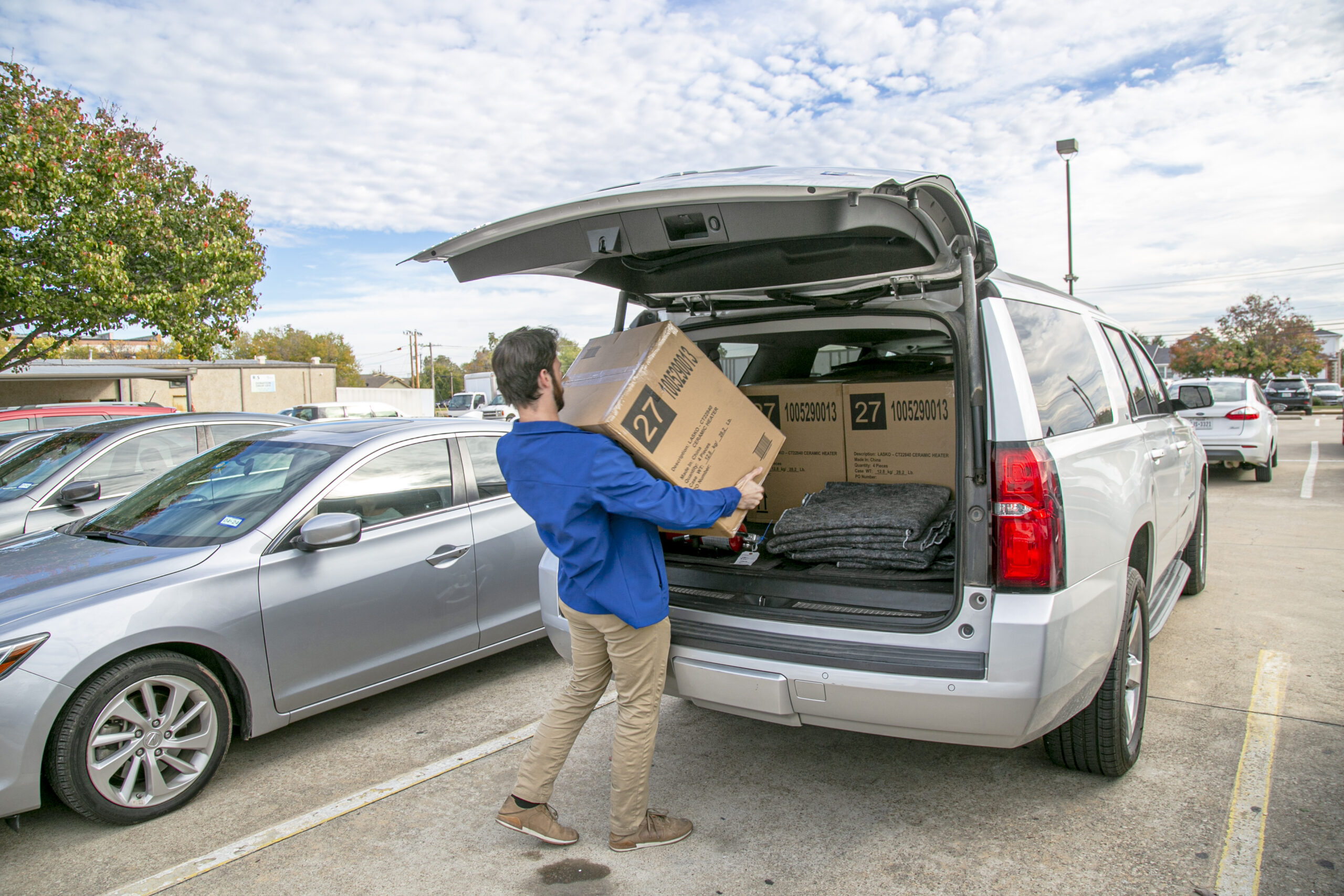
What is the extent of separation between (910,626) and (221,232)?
14.8 meters

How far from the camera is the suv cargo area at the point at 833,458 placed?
8.87 feet

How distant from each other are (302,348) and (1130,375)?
8168cm

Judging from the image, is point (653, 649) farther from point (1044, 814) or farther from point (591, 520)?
point (1044, 814)

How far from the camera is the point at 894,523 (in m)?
2.91

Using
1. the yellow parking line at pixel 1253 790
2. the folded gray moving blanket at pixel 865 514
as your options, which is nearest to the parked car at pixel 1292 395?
the yellow parking line at pixel 1253 790

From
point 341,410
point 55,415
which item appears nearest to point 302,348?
point 341,410

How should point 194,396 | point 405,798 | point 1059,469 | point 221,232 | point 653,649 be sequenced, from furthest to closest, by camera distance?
point 194,396
point 221,232
point 405,798
point 653,649
point 1059,469

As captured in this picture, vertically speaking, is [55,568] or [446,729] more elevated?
[55,568]

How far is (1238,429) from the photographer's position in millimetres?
10938

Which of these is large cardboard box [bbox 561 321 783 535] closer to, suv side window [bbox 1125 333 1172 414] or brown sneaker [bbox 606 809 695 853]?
brown sneaker [bbox 606 809 695 853]

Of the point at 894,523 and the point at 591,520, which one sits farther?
the point at 894,523

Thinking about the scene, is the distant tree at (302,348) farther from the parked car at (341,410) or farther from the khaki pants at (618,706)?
the khaki pants at (618,706)

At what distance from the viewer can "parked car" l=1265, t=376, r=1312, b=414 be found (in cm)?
3181

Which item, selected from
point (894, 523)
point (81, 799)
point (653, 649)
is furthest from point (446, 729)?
point (894, 523)
